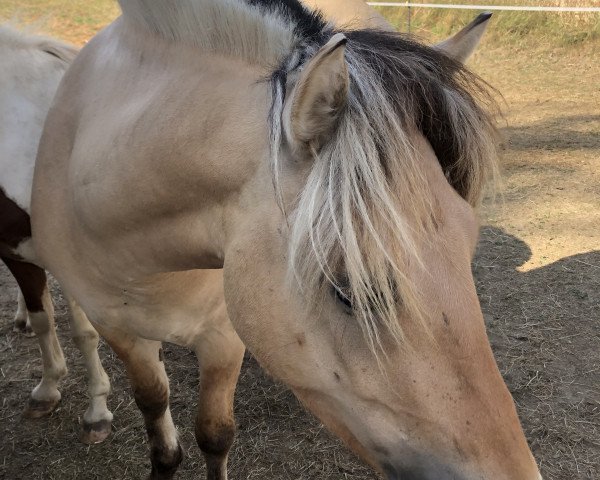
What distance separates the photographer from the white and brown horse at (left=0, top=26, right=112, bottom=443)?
2.13 m

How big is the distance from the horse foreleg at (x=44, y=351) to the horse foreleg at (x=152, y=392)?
2.32 ft

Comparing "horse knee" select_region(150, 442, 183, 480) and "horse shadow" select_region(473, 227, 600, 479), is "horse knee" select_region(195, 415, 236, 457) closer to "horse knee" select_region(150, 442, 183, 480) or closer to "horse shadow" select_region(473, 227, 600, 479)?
"horse knee" select_region(150, 442, 183, 480)

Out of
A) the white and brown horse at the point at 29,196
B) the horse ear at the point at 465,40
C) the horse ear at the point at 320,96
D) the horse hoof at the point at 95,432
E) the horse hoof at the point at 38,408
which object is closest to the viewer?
the horse ear at the point at 320,96

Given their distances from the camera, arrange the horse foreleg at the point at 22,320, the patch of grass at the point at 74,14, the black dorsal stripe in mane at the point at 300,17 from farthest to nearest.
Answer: the patch of grass at the point at 74,14, the horse foreleg at the point at 22,320, the black dorsal stripe in mane at the point at 300,17

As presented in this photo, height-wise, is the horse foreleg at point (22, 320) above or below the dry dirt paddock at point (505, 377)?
above

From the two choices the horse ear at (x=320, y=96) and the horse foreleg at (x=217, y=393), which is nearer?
the horse ear at (x=320, y=96)

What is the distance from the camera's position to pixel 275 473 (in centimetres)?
245

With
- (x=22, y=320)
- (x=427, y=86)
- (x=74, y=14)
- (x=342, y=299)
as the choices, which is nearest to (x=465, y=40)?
(x=427, y=86)

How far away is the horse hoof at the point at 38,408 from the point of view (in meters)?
2.76

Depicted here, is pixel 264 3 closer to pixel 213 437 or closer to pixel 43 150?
pixel 43 150

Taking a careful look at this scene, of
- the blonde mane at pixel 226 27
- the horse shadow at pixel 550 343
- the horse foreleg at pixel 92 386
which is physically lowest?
the horse shadow at pixel 550 343

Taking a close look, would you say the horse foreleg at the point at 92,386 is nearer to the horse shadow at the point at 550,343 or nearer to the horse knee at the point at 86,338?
the horse knee at the point at 86,338

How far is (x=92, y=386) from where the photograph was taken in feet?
8.84

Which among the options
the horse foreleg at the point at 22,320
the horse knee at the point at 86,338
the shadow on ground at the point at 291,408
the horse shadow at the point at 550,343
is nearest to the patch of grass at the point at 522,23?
the horse shadow at the point at 550,343
